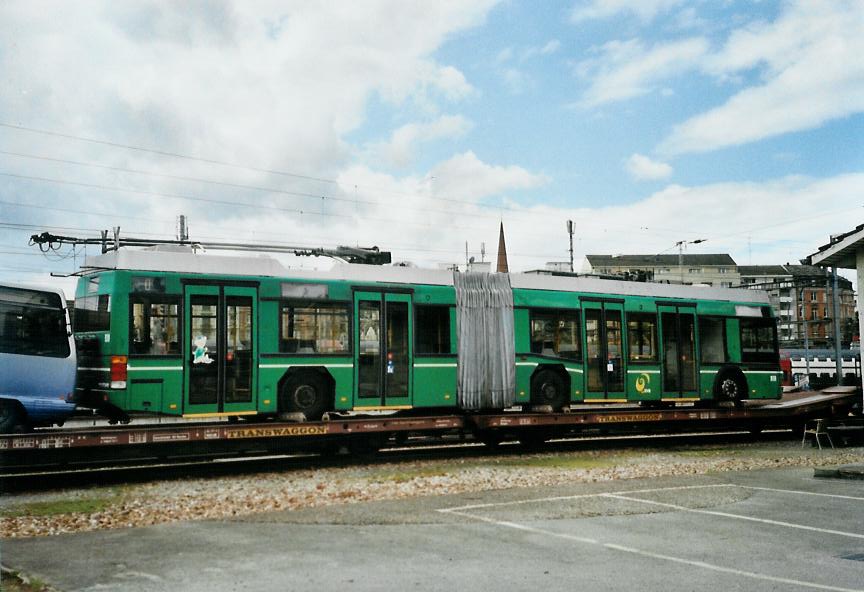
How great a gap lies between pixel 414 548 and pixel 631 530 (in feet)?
9.22

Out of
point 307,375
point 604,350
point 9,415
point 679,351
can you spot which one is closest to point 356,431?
point 307,375

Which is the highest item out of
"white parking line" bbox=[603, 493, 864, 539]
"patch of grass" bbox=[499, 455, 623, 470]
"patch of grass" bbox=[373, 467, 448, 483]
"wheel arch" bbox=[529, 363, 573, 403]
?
"wheel arch" bbox=[529, 363, 573, 403]

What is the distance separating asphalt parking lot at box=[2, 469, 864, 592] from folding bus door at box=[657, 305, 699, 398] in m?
9.24

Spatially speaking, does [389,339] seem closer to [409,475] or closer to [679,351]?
[409,475]

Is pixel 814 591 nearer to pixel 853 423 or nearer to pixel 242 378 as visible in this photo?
pixel 242 378

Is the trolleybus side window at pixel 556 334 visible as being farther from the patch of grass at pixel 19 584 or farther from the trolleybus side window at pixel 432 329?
the patch of grass at pixel 19 584

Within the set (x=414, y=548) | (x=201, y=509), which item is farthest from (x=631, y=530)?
(x=201, y=509)

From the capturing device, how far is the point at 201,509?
11.1 metres

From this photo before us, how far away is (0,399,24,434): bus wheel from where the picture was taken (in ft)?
45.5

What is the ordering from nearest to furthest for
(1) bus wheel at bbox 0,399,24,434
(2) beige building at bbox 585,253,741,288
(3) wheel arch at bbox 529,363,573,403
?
(1) bus wheel at bbox 0,399,24,434 → (3) wheel arch at bbox 529,363,573,403 → (2) beige building at bbox 585,253,741,288

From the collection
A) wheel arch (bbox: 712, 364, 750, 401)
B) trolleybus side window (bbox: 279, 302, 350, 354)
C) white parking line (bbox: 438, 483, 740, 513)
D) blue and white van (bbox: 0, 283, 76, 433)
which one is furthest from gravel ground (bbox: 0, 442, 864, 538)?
wheel arch (bbox: 712, 364, 750, 401)

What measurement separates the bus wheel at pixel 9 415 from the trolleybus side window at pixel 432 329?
306 inches

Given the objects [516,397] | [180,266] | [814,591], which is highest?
[180,266]

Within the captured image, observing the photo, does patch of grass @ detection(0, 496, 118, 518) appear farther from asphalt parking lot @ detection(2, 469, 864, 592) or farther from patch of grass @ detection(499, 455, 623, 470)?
patch of grass @ detection(499, 455, 623, 470)
